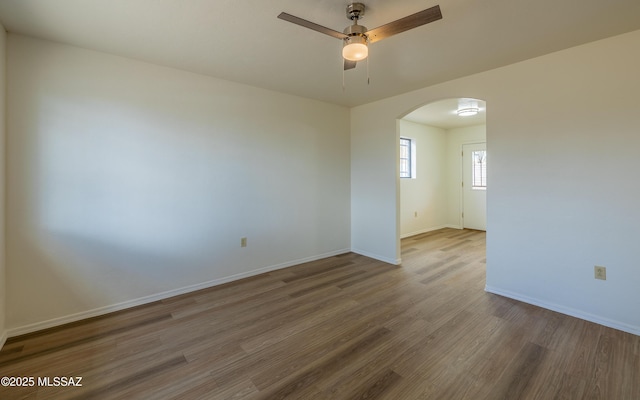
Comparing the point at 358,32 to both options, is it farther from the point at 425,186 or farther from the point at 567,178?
the point at 425,186

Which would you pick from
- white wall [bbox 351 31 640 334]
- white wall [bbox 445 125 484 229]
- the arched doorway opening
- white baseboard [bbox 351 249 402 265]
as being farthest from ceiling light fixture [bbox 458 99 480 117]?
white baseboard [bbox 351 249 402 265]

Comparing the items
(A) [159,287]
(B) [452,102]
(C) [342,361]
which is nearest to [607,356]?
(C) [342,361]

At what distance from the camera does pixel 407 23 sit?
167 centimetres

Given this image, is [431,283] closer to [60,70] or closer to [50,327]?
[50,327]

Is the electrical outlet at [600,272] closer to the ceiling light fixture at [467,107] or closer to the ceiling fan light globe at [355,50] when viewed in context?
Result: the ceiling fan light globe at [355,50]

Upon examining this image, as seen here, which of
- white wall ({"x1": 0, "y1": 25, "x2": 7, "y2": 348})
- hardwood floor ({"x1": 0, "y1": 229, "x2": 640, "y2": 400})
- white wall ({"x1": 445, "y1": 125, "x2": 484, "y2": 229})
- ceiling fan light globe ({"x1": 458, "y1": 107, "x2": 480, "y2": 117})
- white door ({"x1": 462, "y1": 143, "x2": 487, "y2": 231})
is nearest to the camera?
hardwood floor ({"x1": 0, "y1": 229, "x2": 640, "y2": 400})

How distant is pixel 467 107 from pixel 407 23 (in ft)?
12.0

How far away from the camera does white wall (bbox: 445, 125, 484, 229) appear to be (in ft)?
21.8

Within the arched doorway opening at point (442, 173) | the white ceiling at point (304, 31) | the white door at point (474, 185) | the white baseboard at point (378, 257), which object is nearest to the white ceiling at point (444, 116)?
the arched doorway opening at point (442, 173)

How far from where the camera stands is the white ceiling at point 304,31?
1905 mm

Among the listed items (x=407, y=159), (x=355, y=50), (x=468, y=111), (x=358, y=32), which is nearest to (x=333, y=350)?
(x=355, y=50)

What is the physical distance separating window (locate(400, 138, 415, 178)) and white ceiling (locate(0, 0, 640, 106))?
2.95 meters

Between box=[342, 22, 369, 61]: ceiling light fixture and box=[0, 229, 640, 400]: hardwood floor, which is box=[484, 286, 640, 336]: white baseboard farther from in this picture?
box=[342, 22, 369, 61]: ceiling light fixture

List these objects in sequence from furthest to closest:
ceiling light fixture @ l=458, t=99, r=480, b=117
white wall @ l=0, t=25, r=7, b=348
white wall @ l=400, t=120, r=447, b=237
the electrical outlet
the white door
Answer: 1. the white door
2. white wall @ l=400, t=120, r=447, b=237
3. ceiling light fixture @ l=458, t=99, r=480, b=117
4. the electrical outlet
5. white wall @ l=0, t=25, r=7, b=348
